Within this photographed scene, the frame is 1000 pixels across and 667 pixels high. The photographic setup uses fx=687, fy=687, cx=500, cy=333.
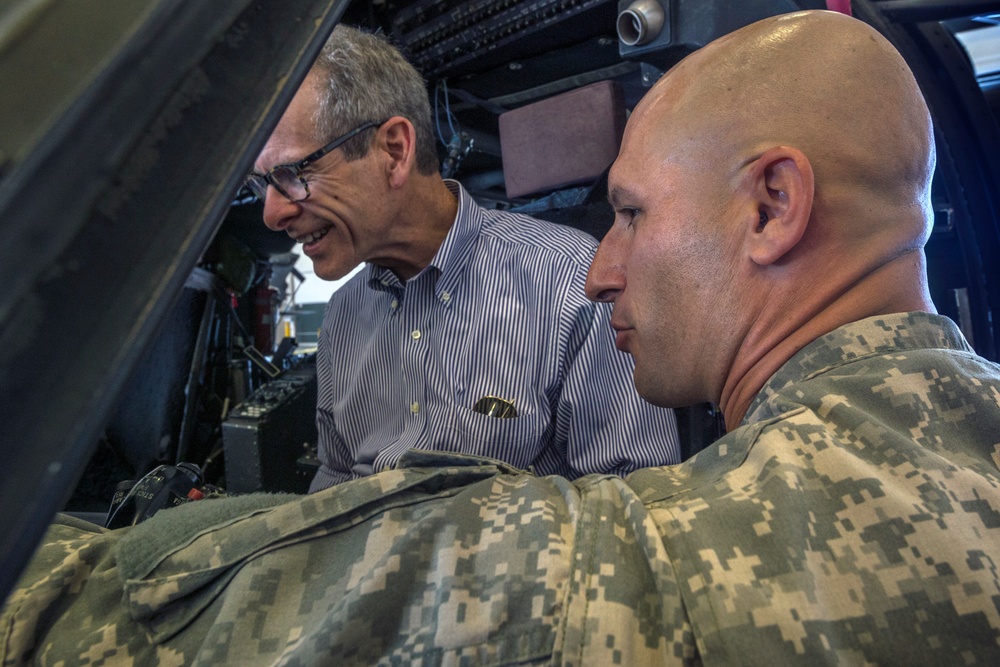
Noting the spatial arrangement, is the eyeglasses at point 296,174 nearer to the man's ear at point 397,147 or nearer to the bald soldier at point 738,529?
the man's ear at point 397,147

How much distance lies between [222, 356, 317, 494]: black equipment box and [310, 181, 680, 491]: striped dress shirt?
32.7 inches

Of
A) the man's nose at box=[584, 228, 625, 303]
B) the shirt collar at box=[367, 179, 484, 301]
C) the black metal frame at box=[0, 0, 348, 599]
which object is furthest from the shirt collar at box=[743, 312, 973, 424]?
the shirt collar at box=[367, 179, 484, 301]

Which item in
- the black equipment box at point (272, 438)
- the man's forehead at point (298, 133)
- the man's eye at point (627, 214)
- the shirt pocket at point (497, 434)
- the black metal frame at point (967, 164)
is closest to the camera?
the man's eye at point (627, 214)

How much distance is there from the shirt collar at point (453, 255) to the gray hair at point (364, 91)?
7.1 inches

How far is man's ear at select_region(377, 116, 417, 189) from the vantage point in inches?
68.9

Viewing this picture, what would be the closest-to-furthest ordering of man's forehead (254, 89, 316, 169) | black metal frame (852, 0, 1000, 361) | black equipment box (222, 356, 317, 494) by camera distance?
man's forehead (254, 89, 316, 169) → black metal frame (852, 0, 1000, 361) → black equipment box (222, 356, 317, 494)

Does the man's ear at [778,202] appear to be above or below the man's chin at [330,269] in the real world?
above

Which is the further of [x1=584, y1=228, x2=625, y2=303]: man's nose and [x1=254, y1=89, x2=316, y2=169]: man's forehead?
[x1=254, y1=89, x2=316, y2=169]: man's forehead

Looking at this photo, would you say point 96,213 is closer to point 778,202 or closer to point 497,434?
point 778,202

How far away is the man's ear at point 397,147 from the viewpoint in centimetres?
175

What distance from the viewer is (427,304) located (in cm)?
172

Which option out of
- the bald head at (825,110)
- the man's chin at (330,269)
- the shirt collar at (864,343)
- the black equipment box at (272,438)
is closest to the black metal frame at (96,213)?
the shirt collar at (864,343)

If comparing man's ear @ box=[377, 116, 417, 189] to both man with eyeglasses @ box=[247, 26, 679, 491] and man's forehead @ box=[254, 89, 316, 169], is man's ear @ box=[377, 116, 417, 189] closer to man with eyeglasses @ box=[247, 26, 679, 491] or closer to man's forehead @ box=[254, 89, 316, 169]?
man with eyeglasses @ box=[247, 26, 679, 491]

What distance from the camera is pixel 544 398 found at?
5.17 ft
